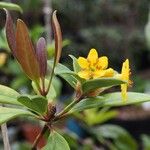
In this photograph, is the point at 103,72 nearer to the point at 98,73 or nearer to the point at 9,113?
the point at 98,73

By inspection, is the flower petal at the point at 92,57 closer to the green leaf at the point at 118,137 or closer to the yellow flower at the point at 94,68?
the yellow flower at the point at 94,68

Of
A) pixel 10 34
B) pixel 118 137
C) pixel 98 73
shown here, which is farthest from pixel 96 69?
pixel 118 137

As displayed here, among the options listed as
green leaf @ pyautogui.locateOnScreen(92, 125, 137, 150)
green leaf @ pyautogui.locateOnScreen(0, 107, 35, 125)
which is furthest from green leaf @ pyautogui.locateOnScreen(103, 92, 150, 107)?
green leaf @ pyautogui.locateOnScreen(92, 125, 137, 150)

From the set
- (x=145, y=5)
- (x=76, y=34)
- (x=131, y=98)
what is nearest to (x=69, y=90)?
(x=76, y=34)

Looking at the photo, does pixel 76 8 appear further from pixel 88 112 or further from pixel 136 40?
pixel 88 112

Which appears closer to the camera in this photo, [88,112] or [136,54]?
[88,112]
